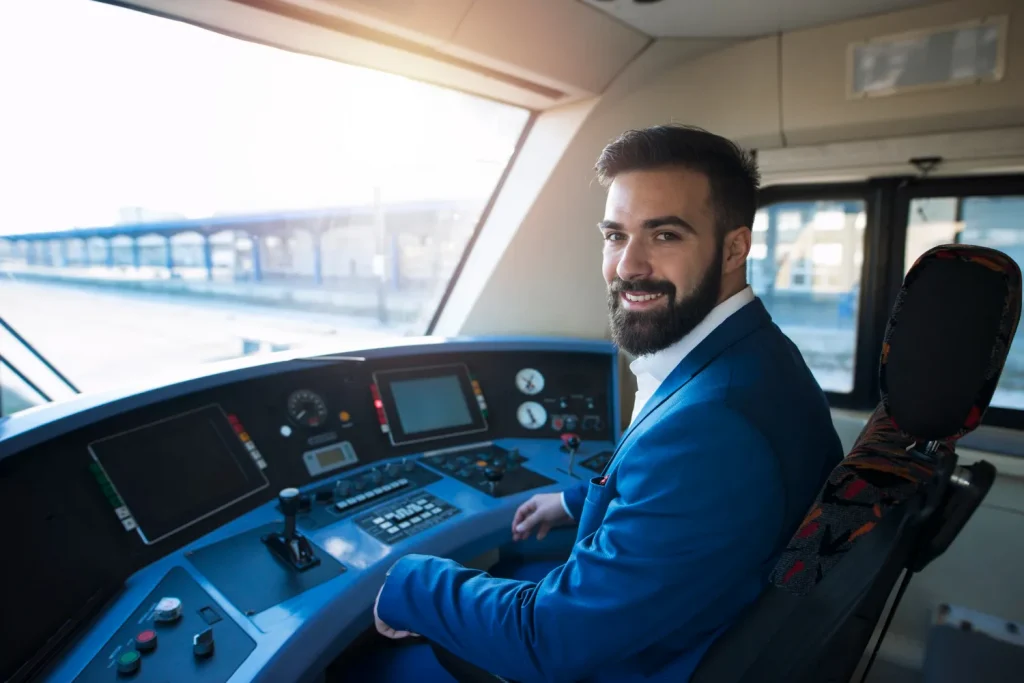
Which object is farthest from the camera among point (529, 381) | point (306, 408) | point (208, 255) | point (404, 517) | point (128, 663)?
point (208, 255)

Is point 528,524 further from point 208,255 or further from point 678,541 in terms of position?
point 208,255

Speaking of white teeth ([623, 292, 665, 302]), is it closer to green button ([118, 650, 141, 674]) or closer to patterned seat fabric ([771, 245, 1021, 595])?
patterned seat fabric ([771, 245, 1021, 595])

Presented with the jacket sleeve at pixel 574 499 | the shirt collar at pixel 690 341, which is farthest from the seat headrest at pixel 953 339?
the jacket sleeve at pixel 574 499

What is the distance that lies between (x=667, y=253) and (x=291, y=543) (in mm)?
1034

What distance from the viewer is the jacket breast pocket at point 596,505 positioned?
991 millimetres

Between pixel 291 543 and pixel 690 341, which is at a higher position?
pixel 690 341

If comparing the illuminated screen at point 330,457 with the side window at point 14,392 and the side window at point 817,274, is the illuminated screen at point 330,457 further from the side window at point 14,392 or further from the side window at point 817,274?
the side window at point 817,274

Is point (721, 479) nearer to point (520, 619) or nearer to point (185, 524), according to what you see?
point (520, 619)

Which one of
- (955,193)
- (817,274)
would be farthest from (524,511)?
(955,193)

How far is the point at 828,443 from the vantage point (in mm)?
945

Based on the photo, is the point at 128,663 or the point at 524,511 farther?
the point at 524,511

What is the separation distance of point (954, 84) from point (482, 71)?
Answer: 152 cm

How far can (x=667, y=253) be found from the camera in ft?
3.71

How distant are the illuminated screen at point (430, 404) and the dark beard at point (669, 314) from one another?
1.13m
